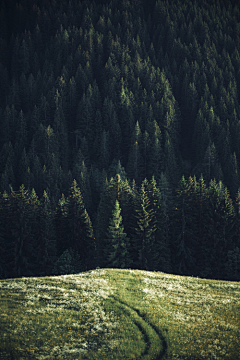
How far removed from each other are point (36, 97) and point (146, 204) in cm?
13339

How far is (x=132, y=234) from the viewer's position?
60375mm

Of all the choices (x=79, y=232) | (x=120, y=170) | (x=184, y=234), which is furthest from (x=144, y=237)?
(x=120, y=170)

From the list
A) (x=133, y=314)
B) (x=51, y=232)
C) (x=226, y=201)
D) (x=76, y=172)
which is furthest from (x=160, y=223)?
(x=76, y=172)

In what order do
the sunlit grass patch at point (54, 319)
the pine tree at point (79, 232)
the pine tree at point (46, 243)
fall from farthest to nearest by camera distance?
1. the pine tree at point (79, 232)
2. the pine tree at point (46, 243)
3. the sunlit grass patch at point (54, 319)

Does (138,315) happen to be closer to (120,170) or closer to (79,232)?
(79,232)

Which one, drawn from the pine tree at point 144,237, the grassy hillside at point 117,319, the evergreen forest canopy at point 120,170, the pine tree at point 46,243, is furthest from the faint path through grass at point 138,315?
the pine tree at point 46,243

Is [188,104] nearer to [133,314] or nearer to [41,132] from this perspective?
[41,132]

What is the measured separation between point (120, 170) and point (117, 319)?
344 ft

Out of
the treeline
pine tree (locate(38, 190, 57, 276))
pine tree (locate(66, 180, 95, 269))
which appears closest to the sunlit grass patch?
the treeline

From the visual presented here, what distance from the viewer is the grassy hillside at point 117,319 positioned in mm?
20125

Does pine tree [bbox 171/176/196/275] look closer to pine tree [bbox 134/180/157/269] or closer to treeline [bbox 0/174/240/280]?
treeline [bbox 0/174/240/280]

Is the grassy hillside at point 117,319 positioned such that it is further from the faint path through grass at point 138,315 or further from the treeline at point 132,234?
the treeline at point 132,234

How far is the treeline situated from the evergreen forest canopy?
0.69ft

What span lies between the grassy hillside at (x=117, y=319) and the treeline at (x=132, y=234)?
23.6 meters
